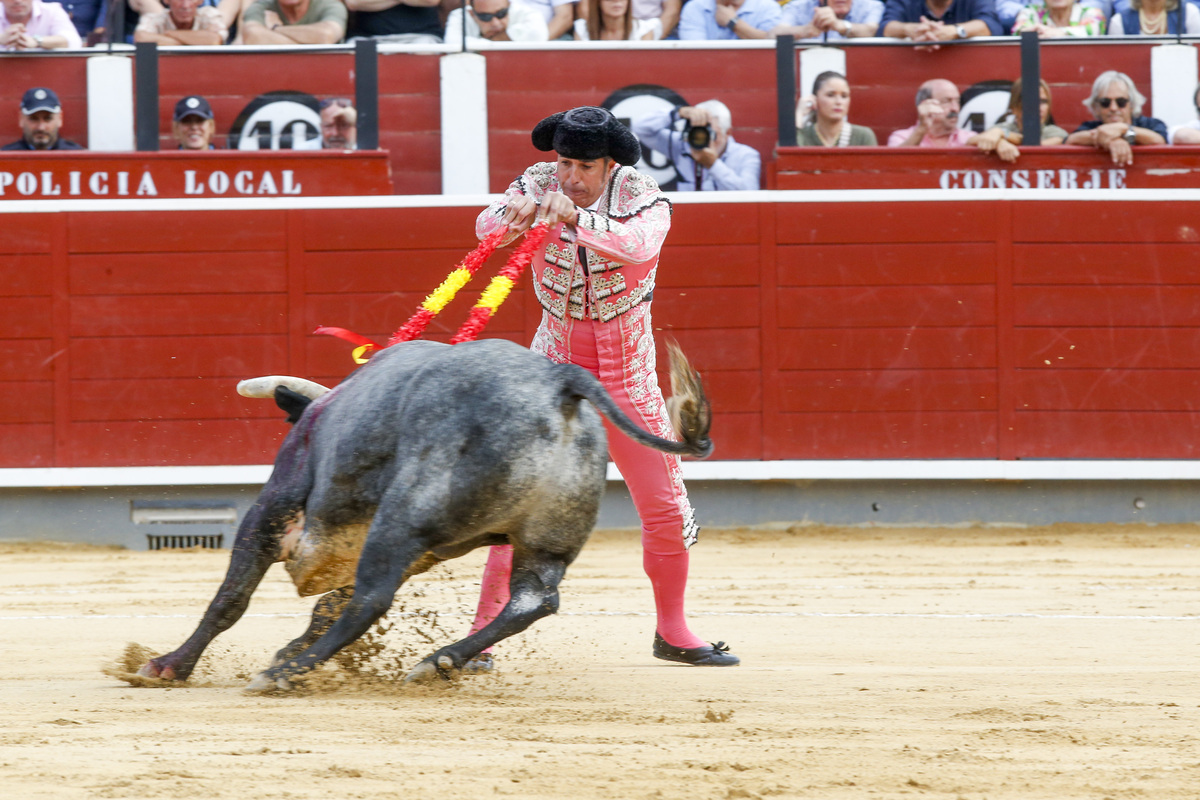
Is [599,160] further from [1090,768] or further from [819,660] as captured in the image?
[1090,768]

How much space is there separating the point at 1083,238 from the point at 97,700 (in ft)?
17.1

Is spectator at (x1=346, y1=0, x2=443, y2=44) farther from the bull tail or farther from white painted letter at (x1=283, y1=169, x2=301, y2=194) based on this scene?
the bull tail

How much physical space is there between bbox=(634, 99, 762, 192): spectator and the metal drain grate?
2.67 m

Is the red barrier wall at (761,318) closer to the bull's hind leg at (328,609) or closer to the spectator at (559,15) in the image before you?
the spectator at (559,15)

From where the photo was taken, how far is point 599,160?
3096 mm

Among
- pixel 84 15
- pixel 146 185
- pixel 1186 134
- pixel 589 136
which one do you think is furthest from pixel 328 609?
pixel 1186 134

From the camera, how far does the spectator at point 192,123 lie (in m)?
6.58

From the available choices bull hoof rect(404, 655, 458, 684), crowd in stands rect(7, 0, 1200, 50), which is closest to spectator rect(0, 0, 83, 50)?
crowd in stands rect(7, 0, 1200, 50)

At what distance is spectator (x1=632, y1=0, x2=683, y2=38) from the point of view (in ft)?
23.5

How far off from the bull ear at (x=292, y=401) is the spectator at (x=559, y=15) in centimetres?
429

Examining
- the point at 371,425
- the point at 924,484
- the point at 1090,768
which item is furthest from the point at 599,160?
the point at 924,484

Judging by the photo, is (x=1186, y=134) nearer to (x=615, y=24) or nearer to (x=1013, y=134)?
(x=1013, y=134)

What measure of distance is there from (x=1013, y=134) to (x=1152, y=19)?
1.05 m

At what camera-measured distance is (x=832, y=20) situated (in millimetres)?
6918
